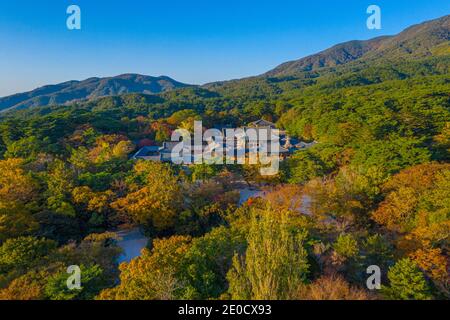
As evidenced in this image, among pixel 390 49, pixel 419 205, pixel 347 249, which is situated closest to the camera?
pixel 347 249

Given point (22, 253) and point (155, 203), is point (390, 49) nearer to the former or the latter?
point (155, 203)

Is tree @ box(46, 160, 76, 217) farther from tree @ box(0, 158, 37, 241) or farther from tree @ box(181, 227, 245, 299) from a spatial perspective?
tree @ box(181, 227, 245, 299)

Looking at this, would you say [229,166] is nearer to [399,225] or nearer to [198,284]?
[399,225]

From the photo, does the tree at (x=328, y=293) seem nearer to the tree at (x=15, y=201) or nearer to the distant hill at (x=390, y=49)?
the tree at (x=15, y=201)

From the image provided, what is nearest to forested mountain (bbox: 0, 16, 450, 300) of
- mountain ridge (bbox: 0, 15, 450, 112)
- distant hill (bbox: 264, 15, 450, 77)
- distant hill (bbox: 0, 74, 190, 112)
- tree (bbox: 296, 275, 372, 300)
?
tree (bbox: 296, 275, 372, 300)

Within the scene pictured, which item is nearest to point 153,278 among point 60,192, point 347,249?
point 347,249
